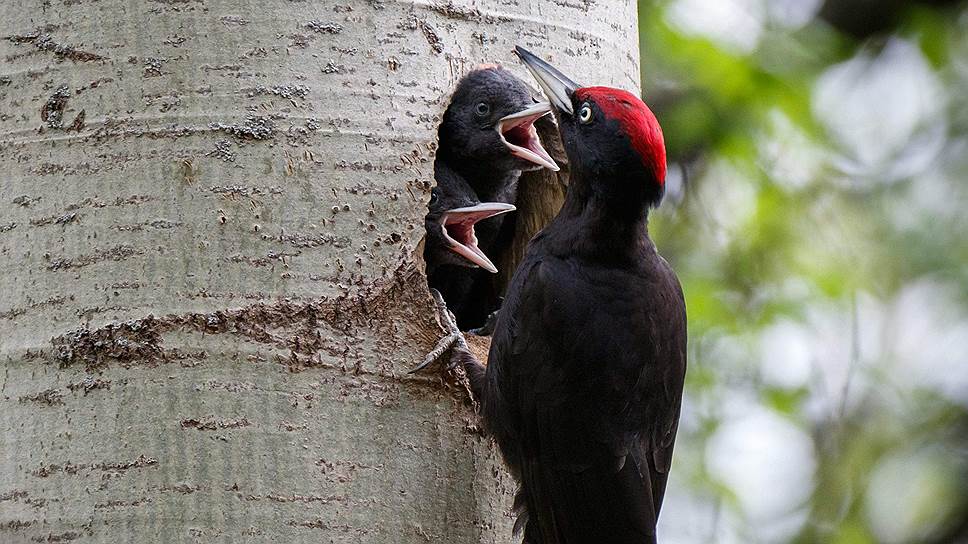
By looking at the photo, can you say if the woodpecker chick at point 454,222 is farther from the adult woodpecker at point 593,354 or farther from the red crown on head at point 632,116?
the red crown on head at point 632,116

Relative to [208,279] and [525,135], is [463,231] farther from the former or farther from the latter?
[208,279]

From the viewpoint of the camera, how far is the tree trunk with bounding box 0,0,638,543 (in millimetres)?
2105

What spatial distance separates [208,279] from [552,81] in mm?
1014

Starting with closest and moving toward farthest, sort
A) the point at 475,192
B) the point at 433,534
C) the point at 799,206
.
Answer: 1. the point at 433,534
2. the point at 475,192
3. the point at 799,206

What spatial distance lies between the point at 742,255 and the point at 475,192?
2.17 meters

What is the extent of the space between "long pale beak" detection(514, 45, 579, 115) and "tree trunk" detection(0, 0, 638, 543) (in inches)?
15.8

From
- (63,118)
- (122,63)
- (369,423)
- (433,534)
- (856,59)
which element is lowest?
(433,534)

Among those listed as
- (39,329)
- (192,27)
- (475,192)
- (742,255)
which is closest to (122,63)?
(192,27)

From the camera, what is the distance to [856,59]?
17.5ft

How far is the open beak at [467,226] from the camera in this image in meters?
3.15

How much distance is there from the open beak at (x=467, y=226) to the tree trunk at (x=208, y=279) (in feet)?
2.41

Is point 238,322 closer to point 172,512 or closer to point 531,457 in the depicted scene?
point 172,512

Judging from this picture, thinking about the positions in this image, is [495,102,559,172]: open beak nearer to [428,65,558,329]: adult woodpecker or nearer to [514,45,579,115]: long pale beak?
[428,65,558,329]: adult woodpecker

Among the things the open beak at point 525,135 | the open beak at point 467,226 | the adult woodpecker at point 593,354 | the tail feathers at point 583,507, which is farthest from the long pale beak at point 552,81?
the tail feathers at point 583,507
